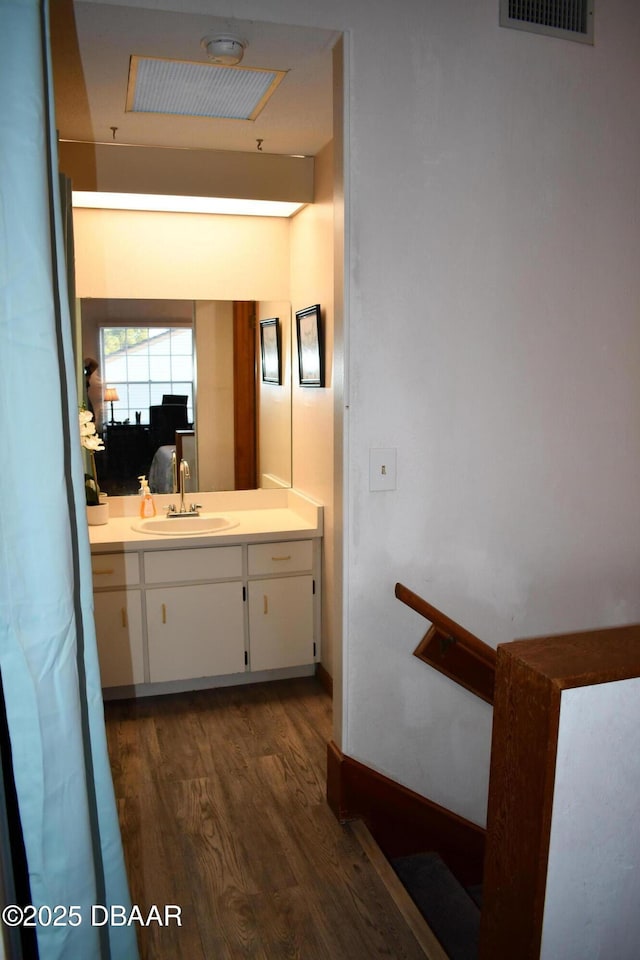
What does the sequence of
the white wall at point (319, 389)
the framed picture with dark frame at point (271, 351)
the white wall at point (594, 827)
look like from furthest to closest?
the framed picture with dark frame at point (271, 351) → the white wall at point (319, 389) → the white wall at point (594, 827)

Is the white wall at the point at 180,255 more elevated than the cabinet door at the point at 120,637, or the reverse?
the white wall at the point at 180,255

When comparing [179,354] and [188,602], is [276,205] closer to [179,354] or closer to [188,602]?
[179,354]

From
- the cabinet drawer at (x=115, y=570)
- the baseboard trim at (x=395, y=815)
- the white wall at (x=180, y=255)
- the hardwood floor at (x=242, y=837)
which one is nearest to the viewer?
the hardwood floor at (x=242, y=837)

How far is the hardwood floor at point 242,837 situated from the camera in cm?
196

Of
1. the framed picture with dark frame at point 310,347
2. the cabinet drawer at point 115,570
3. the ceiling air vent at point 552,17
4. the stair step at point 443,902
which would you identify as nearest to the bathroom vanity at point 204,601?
the cabinet drawer at point 115,570

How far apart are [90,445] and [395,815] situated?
2042mm

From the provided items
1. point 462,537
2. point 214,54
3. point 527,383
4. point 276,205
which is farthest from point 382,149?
point 276,205

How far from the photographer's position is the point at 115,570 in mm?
3189

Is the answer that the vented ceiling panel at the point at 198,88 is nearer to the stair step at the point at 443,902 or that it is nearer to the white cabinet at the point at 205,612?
the white cabinet at the point at 205,612

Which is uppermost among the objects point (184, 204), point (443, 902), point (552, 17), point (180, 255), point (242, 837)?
point (552, 17)

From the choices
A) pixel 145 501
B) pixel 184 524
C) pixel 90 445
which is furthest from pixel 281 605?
pixel 90 445

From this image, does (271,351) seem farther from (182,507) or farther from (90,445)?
(90,445)

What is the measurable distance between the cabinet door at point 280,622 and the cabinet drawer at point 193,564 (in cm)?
14

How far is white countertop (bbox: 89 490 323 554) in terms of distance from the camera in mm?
3223
